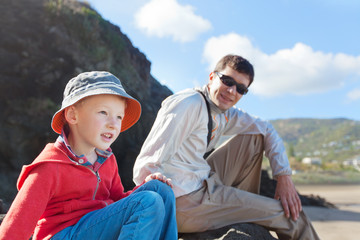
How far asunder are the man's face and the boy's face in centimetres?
133

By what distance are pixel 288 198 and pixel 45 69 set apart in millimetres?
5638

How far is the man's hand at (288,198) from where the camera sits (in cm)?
274

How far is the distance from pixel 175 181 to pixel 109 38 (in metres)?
6.65

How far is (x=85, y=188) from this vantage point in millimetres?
1689

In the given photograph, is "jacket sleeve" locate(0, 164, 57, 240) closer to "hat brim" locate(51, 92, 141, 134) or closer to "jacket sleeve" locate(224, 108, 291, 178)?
"hat brim" locate(51, 92, 141, 134)

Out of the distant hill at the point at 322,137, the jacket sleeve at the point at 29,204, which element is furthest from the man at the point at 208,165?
the distant hill at the point at 322,137

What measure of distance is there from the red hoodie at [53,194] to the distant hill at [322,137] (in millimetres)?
83859

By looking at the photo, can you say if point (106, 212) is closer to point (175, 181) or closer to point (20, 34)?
point (175, 181)

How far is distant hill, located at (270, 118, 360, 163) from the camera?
3935 inches

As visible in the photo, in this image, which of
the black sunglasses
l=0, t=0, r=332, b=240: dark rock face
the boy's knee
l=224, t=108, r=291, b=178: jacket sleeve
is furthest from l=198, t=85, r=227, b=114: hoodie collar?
l=0, t=0, r=332, b=240: dark rock face

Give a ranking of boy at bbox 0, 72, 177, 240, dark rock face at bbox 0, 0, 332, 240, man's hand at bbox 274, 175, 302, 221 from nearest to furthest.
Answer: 1. boy at bbox 0, 72, 177, 240
2. man's hand at bbox 274, 175, 302, 221
3. dark rock face at bbox 0, 0, 332, 240

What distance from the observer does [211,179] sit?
276cm

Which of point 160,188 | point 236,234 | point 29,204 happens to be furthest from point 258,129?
point 29,204

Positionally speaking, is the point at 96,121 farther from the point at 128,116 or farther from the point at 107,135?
the point at 128,116
